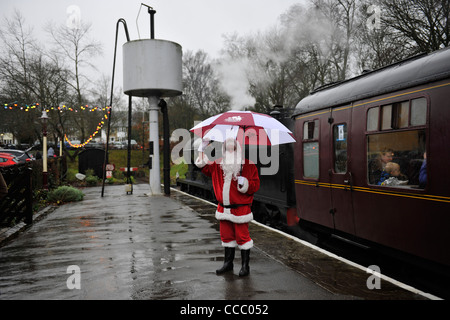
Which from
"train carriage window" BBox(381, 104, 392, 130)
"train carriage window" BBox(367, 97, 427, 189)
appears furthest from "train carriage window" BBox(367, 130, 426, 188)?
"train carriage window" BBox(381, 104, 392, 130)

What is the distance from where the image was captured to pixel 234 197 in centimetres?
543

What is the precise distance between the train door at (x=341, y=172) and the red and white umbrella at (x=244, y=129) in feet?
5.86

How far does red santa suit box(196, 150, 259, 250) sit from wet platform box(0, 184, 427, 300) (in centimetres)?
60

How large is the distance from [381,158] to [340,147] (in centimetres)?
129

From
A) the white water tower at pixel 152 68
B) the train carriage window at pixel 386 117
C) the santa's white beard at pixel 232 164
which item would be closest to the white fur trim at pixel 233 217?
the santa's white beard at pixel 232 164

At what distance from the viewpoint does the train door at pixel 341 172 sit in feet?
23.1

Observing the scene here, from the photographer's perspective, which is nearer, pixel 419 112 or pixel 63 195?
pixel 419 112

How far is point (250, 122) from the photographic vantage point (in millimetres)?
5359

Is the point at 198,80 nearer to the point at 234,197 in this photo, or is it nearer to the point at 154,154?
the point at 154,154

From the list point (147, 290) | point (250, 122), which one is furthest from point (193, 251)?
point (250, 122)

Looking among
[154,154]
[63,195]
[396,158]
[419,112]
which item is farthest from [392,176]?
[154,154]

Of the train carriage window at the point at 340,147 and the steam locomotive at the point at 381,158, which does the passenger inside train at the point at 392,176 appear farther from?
the train carriage window at the point at 340,147

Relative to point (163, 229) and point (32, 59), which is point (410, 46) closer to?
point (163, 229)

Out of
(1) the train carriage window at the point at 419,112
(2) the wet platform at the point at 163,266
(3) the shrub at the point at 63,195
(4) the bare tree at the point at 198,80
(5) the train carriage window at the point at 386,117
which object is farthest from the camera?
(4) the bare tree at the point at 198,80
